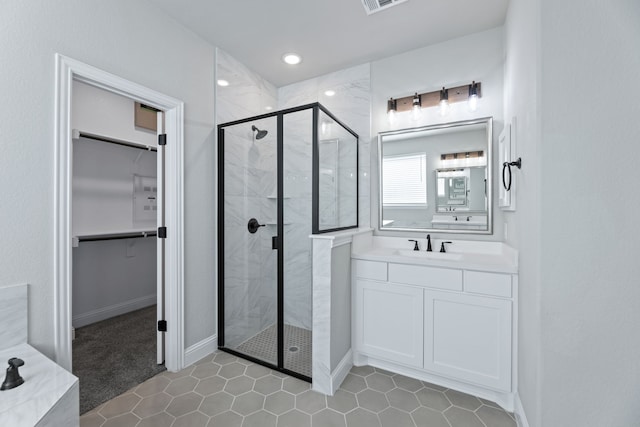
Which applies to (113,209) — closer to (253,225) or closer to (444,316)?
(253,225)

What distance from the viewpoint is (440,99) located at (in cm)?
234

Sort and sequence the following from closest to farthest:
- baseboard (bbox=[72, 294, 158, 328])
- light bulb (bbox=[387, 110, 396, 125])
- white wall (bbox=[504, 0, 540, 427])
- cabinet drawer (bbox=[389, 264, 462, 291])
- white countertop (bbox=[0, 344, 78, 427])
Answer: white countertop (bbox=[0, 344, 78, 427]) → white wall (bbox=[504, 0, 540, 427]) → cabinet drawer (bbox=[389, 264, 462, 291]) → light bulb (bbox=[387, 110, 396, 125]) → baseboard (bbox=[72, 294, 158, 328])

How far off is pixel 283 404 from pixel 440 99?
2630 millimetres

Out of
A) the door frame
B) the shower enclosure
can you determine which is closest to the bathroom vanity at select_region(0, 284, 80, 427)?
the door frame

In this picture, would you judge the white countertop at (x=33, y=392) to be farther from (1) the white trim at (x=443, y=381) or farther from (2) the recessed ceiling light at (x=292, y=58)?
(2) the recessed ceiling light at (x=292, y=58)

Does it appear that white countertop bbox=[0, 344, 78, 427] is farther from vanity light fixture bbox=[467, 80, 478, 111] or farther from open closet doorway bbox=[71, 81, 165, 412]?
vanity light fixture bbox=[467, 80, 478, 111]

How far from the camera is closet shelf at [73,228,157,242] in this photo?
2637mm

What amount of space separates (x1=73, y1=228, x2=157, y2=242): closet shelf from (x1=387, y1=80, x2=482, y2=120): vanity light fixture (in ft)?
9.70

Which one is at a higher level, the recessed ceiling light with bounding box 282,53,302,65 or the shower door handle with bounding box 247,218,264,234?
the recessed ceiling light with bounding box 282,53,302,65

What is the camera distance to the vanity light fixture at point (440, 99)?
2.23m

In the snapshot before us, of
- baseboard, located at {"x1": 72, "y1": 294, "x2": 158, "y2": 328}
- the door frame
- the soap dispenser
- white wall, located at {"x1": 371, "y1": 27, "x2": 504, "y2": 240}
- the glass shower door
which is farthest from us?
baseboard, located at {"x1": 72, "y1": 294, "x2": 158, "y2": 328}

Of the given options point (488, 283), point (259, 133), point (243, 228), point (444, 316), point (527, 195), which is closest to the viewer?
point (527, 195)

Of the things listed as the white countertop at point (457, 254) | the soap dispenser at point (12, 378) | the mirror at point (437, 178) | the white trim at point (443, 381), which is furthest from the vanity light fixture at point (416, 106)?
the soap dispenser at point (12, 378)

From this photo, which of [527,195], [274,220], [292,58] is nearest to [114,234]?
[274,220]
